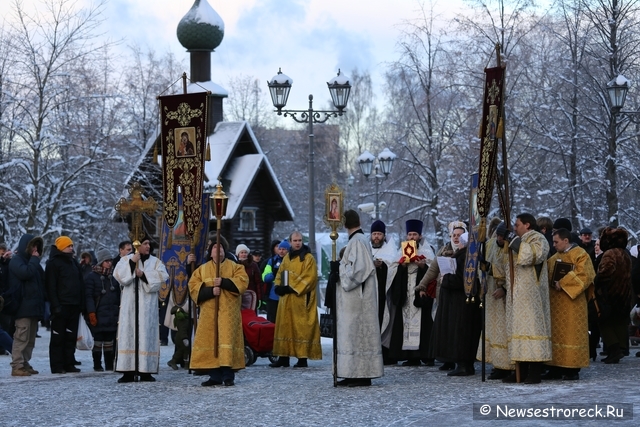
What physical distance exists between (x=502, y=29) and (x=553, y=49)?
354 centimetres

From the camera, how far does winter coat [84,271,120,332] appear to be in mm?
15805

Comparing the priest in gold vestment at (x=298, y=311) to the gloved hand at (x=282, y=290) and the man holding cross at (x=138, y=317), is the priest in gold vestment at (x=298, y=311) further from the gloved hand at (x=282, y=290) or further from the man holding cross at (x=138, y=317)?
the man holding cross at (x=138, y=317)

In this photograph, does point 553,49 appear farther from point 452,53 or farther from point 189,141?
point 189,141

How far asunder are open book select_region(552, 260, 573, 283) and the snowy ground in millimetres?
1163

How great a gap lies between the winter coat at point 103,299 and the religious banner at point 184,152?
4.84 ft

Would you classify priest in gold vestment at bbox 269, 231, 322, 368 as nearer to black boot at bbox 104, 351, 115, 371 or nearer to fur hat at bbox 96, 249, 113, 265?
black boot at bbox 104, 351, 115, 371

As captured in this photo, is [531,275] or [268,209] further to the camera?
[268,209]

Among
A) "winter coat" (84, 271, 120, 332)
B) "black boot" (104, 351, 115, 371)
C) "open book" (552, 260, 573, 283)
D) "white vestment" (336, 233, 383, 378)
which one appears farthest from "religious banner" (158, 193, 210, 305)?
"open book" (552, 260, 573, 283)

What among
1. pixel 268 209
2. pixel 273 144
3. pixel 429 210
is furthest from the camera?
pixel 273 144

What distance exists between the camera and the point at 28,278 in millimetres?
15734

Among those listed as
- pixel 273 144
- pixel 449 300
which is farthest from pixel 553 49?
pixel 273 144

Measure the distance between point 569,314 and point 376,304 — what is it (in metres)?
2.12

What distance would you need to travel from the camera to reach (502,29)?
91.6ft

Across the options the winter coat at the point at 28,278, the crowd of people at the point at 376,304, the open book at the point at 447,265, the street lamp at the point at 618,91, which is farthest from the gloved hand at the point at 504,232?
the street lamp at the point at 618,91
